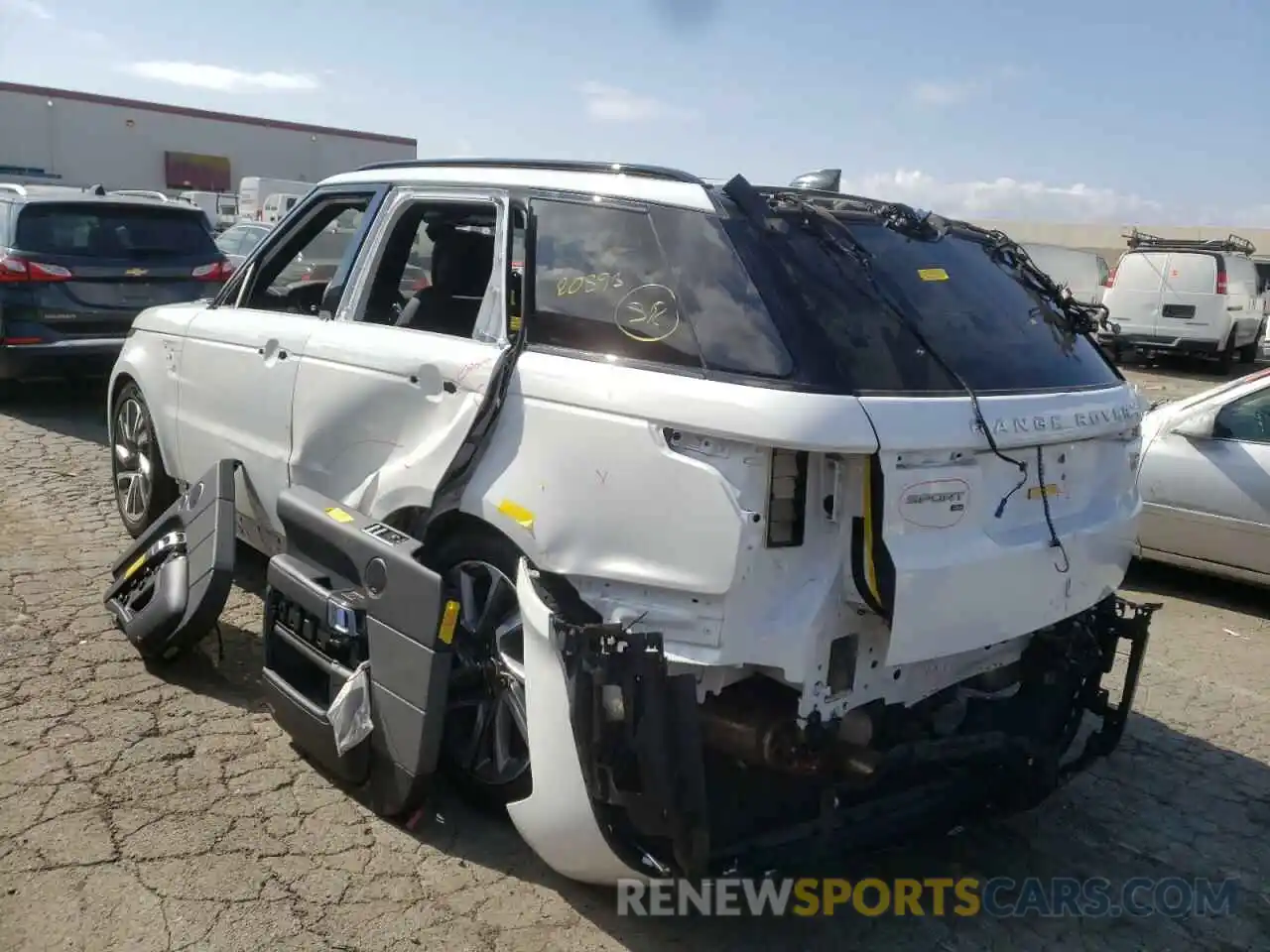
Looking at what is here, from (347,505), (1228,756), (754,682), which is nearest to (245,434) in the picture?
(347,505)

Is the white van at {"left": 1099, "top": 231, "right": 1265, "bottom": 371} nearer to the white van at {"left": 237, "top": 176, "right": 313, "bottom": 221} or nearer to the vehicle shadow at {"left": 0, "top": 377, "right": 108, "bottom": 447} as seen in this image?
the vehicle shadow at {"left": 0, "top": 377, "right": 108, "bottom": 447}

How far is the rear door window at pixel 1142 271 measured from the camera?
17.5 m

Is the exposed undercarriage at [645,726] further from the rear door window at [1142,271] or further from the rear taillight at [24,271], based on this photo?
→ the rear door window at [1142,271]

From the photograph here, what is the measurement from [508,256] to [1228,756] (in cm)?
332

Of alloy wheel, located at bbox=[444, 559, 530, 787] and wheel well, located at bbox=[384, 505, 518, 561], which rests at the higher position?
wheel well, located at bbox=[384, 505, 518, 561]

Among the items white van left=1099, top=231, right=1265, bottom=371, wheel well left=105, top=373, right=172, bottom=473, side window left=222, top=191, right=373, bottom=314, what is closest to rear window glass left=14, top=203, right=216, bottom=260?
wheel well left=105, top=373, right=172, bottom=473

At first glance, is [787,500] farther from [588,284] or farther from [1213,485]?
[1213,485]

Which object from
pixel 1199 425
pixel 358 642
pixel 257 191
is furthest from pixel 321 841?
pixel 257 191

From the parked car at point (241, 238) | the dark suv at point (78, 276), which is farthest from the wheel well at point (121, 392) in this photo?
the parked car at point (241, 238)

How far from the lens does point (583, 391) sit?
2.98 meters

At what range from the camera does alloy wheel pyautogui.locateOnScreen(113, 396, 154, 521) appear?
225 inches

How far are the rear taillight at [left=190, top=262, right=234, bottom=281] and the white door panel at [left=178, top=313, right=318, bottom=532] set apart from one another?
463 cm

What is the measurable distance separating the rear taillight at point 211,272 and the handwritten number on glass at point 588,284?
7.05 metres

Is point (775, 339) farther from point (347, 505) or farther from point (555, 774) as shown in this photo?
point (347, 505)
